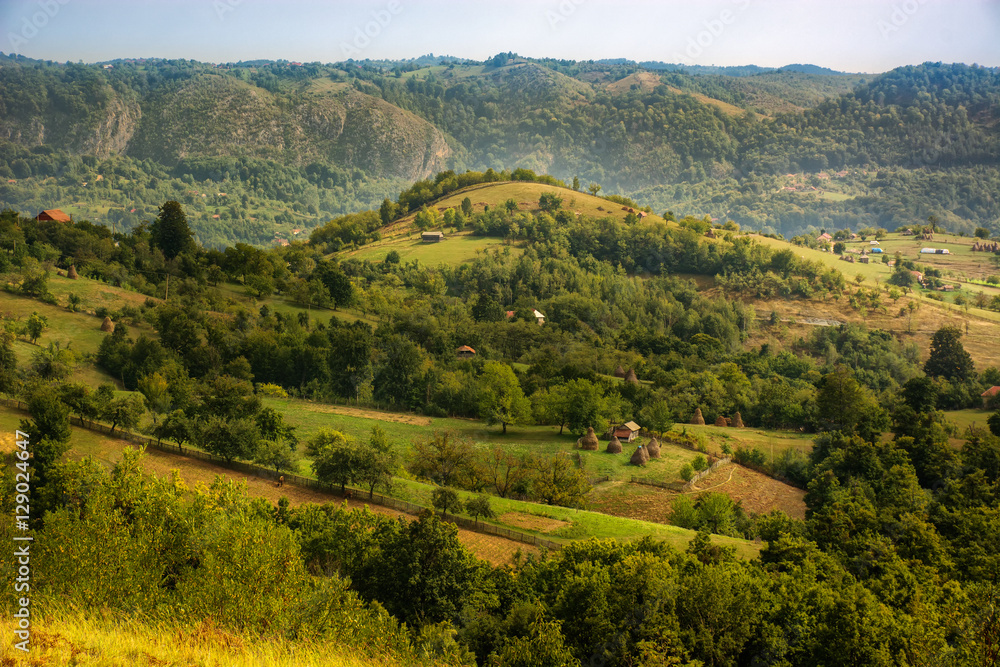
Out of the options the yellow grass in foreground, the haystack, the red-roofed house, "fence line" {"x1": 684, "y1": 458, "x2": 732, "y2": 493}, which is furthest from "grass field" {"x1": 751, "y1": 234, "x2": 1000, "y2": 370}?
the yellow grass in foreground


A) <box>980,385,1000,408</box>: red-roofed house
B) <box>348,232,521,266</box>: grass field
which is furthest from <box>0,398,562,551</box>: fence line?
<box>348,232,521,266</box>: grass field

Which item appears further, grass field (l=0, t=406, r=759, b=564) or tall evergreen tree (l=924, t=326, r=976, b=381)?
tall evergreen tree (l=924, t=326, r=976, b=381)

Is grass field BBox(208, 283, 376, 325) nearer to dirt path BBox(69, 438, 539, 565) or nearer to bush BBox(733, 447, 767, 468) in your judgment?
dirt path BBox(69, 438, 539, 565)

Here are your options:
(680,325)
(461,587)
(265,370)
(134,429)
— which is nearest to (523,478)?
(461,587)

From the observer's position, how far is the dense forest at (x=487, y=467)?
68.7 ft

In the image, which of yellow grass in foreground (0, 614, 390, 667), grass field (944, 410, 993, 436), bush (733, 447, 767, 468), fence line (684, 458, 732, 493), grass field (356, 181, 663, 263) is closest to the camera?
yellow grass in foreground (0, 614, 390, 667)

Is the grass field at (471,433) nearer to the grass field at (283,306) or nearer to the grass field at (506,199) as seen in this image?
the grass field at (283,306)

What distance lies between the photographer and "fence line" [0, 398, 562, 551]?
110ft

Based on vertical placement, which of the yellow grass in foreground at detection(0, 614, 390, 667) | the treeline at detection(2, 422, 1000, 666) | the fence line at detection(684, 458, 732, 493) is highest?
the yellow grass in foreground at detection(0, 614, 390, 667)

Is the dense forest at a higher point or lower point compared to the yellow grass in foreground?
lower

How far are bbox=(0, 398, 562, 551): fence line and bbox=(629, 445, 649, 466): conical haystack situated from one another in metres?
16.9

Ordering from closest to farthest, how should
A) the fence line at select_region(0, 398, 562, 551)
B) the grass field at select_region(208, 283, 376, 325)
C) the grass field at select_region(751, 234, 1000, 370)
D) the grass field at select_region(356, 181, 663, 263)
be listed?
the fence line at select_region(0, 398, 562, 551) < the grass field at select_region(208, 283, 376, 325) < the grass field at select_region(751, 234, 1000, 370) < the grass field at select_region(356, 181, 663, 263)

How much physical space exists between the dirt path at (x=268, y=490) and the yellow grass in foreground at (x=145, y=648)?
14.2m

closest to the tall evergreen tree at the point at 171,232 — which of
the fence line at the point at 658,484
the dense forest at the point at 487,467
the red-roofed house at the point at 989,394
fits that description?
the dense forest at the point at 487,467
